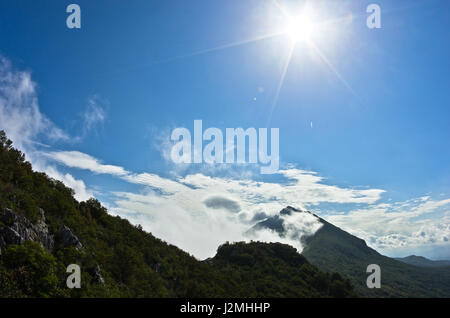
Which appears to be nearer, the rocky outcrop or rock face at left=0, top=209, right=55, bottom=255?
rock face at left=0, top=209, right=55, bottom=255

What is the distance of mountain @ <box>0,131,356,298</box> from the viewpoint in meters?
20.9

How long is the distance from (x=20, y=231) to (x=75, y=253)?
21.1 feet

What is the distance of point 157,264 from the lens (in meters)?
45.1

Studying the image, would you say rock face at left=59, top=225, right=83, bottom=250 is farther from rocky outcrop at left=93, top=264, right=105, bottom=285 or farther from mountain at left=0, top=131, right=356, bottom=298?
rocky outcrop at left=93, top=264, right=105, bottom=285

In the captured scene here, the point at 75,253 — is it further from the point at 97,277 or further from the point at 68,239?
the point at 97,277

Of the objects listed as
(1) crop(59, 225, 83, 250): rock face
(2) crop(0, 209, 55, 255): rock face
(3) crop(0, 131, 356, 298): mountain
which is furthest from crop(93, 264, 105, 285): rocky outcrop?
(2) crop(0, 209, 55, 255): rock face

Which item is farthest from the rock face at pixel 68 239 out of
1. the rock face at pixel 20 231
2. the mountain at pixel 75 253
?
the rock face at pixel 20 231

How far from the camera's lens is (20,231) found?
23078mm

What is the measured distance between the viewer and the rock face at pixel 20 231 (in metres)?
21.4

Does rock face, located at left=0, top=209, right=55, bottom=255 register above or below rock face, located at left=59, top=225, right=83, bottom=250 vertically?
above

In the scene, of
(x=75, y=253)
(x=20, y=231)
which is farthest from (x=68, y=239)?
(x=20, y=231)
